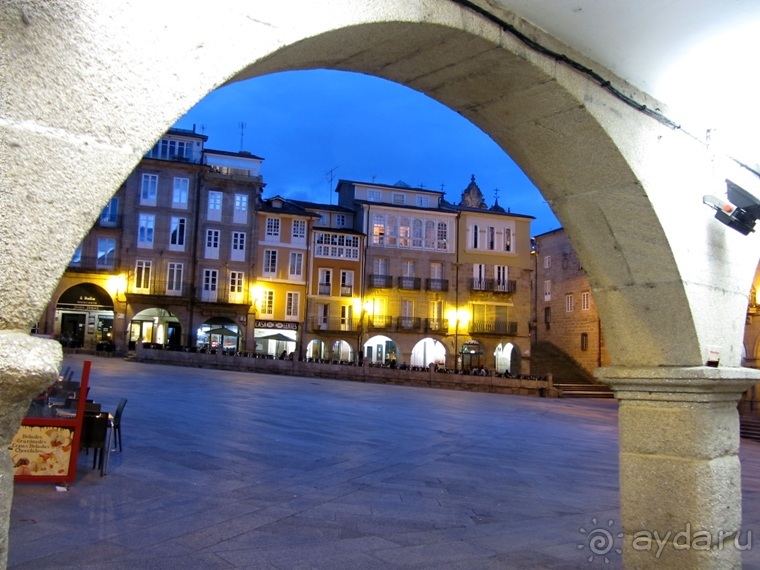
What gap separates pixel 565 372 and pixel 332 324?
45.7 ft

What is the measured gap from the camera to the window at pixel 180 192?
37.2 metres

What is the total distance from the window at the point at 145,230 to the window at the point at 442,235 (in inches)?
665

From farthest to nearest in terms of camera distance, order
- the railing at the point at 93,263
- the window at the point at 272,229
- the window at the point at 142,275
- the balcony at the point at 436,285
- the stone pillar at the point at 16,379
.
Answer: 1. the balcony at the point at 436,285
2. the window at the point at 272,229
3. the window at the point at 142,275
4. the railing at the point at 93,263
5. the stone pillar at the point at 16,379

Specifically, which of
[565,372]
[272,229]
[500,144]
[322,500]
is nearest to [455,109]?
[500,144]

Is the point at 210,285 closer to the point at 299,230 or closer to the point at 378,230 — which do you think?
the point at 299,230

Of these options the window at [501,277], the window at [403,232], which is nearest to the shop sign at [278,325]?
the window at [403,232]

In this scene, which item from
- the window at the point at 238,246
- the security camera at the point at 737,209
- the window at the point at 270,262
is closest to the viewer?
the security camera at the point at 737,209

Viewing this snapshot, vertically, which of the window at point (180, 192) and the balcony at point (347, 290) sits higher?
the window at point (180, 192)

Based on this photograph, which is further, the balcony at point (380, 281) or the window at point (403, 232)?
the window at point (403, 232)

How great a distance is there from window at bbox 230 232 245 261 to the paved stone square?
2475 centimetres

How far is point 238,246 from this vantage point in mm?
37812

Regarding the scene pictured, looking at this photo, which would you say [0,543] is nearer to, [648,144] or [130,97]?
[130,97]

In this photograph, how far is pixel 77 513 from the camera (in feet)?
18.6

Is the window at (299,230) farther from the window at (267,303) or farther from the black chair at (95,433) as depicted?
the black chair at (95,433)
